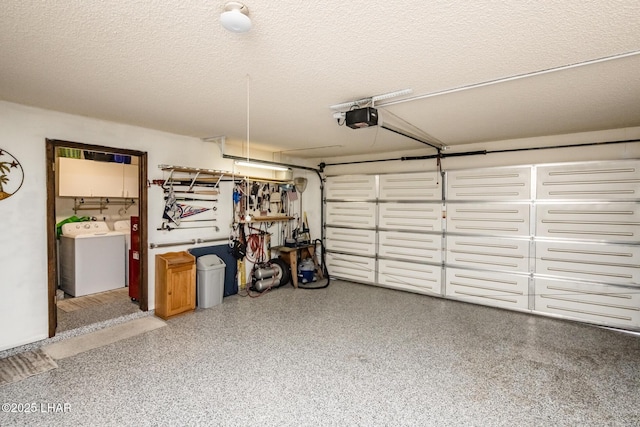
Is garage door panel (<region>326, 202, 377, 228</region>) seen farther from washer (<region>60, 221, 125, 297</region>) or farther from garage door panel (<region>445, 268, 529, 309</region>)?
washer (<region>60, 221, 125, 297</region>)

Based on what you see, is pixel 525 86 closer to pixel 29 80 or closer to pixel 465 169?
pixel 465 169

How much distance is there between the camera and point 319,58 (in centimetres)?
214

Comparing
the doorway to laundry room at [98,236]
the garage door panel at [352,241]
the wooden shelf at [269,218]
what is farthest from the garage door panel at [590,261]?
the doorway to laundry room at [98,236]

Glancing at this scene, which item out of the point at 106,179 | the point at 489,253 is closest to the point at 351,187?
the point at 489,253

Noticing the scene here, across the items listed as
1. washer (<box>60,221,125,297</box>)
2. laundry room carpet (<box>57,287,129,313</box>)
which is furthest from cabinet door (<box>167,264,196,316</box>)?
washer (<box>60,221,125,297</box>)

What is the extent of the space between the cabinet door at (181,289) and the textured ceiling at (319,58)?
2052 millimetres

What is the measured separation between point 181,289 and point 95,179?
290cm

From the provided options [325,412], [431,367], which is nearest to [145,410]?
[325,412]

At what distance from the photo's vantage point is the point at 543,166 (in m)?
4.44

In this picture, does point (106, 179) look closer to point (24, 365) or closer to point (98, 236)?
point (98, 236)

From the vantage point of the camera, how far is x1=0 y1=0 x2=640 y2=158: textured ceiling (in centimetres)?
163

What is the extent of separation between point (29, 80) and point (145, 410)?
2803 mm

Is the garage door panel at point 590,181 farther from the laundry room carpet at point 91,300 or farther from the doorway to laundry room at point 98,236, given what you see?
the laundry room carpet at point 91,300

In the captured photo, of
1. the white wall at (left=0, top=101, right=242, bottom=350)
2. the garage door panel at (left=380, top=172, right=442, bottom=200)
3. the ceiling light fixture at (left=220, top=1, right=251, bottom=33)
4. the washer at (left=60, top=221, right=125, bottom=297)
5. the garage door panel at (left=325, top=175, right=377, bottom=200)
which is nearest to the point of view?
the ceiling light fixture at (left=220, top=1, right=251, bottom=33)
